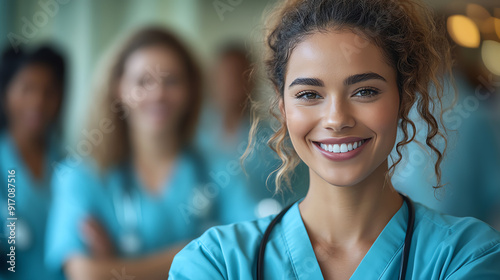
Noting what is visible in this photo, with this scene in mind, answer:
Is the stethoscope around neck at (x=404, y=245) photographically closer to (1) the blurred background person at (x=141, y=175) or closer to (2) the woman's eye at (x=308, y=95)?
(2) the woman's eye at (x=308, y=95)

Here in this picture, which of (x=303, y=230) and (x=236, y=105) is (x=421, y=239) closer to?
(x=303, y=230)

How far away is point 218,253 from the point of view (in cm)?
81

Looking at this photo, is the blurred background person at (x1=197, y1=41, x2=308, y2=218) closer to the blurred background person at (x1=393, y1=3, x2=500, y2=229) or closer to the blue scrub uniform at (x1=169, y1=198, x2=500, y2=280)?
the blurred background person at (x1=393, y1=3, x2=500, y2=229)

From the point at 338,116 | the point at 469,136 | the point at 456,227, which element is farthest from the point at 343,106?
the point at 469,136

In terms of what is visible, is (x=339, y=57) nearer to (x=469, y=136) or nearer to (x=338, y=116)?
(x=338, y=116)

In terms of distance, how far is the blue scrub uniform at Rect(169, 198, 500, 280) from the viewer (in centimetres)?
76

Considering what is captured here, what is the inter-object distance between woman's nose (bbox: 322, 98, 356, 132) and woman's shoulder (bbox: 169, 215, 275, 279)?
217 millimetres

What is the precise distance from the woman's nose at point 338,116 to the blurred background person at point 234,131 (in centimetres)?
72

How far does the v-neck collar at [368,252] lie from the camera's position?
0.80 meters

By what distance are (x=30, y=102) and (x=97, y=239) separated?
0.43 m

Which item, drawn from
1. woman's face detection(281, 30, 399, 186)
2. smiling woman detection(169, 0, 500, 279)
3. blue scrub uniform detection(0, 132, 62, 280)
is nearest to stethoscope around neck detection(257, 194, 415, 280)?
smiling woman detection(169, 0, 500, 279)

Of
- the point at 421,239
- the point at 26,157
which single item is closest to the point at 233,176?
the point at 26,157

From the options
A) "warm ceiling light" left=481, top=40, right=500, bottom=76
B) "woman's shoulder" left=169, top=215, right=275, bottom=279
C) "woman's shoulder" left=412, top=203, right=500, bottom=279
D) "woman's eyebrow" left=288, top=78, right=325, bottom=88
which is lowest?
"woman's shoulder" left=412, top=203, right=500, bottom=279

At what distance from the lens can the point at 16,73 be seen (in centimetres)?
151
